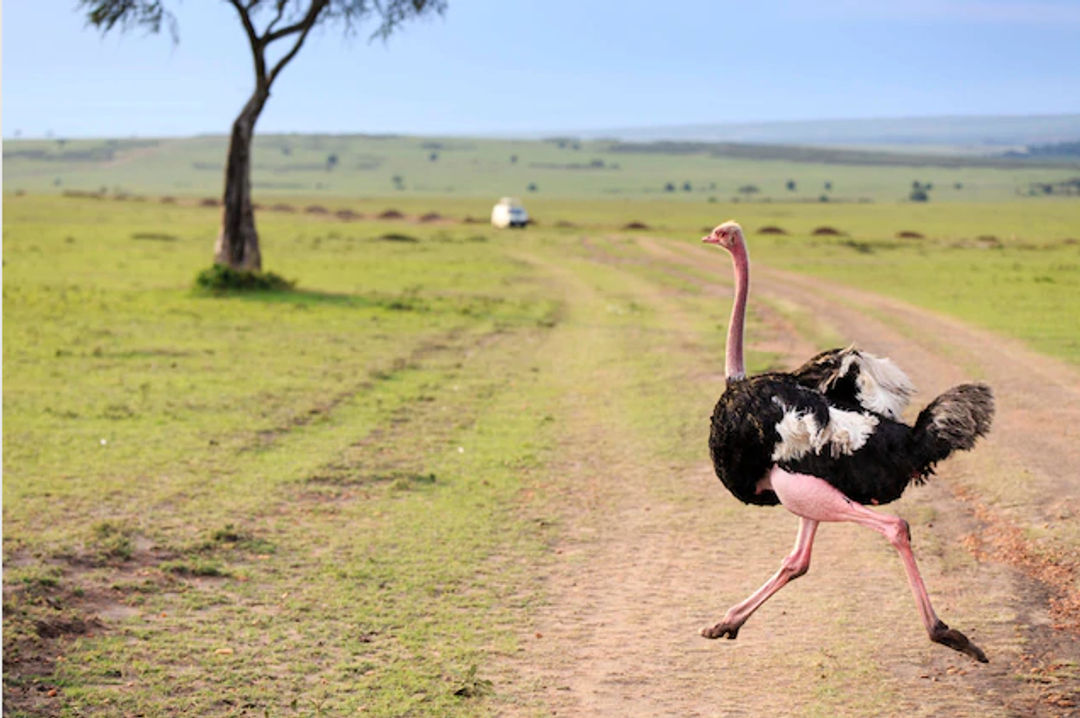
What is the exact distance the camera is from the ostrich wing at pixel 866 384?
506 cm

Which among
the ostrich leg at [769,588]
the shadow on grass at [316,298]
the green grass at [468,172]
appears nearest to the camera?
the ostrich leg at [769,588]

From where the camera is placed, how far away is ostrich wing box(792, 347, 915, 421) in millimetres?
5062

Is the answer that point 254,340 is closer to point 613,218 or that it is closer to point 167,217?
point 167,217

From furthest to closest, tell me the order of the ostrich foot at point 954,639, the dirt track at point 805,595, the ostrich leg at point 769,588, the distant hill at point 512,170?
the distant hill at point 512,170, the dirt track at point 805,595, the ostrich leg at point 769,588, the ostrich foot at point 954,639

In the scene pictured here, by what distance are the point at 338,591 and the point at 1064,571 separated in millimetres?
4254

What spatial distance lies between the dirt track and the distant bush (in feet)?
45.5

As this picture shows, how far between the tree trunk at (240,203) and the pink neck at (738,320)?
21.2 m

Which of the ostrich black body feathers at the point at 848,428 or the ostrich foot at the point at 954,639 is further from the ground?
the ostrich black body feathers at the point at 848,428

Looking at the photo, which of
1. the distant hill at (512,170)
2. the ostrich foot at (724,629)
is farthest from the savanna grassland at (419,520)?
the distant hill at (512,170)

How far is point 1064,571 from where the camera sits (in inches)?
312

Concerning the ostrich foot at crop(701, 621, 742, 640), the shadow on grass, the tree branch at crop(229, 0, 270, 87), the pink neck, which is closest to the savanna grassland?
the shadow on grass

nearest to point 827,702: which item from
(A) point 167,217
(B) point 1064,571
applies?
(B) point 1064,571

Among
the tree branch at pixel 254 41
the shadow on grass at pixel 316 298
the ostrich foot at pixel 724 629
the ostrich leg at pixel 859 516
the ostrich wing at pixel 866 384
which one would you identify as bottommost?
the shadow on grass at pixel 316 298

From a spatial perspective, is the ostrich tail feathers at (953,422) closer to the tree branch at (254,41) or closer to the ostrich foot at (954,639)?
the ostrich foot at (954,639)
